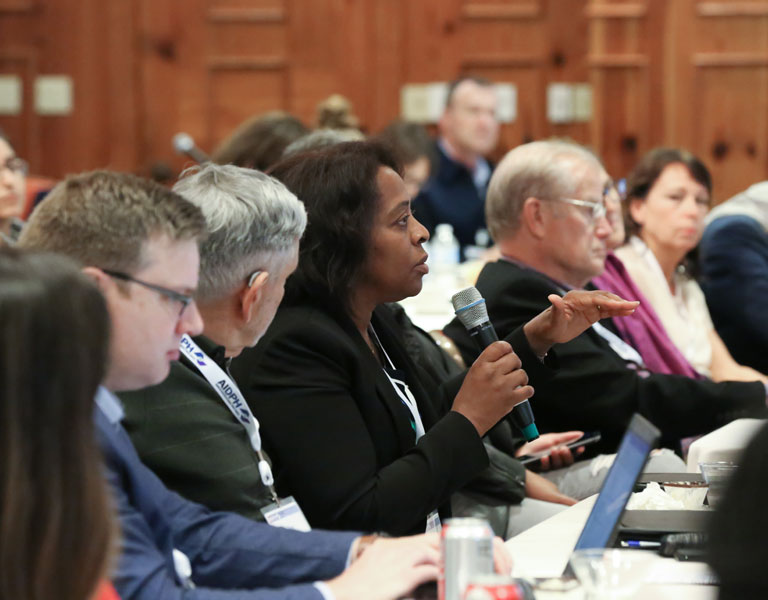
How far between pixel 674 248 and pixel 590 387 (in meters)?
1.16

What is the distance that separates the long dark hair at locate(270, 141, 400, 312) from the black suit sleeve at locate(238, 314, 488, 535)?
11 centimetres

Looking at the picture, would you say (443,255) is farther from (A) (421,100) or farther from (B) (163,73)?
(B) (163,73)

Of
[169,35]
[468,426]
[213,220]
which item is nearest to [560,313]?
[468,426]

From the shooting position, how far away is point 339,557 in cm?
178

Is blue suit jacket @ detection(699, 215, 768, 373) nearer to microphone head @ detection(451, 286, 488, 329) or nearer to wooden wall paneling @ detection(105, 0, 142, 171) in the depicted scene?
microphone head @ detection(451, 286, 488, 329)

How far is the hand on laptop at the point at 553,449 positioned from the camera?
3082 mm

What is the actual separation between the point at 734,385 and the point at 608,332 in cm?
40

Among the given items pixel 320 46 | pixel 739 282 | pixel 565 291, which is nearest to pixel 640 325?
pixel 565 291

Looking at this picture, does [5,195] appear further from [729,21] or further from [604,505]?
[729,21]

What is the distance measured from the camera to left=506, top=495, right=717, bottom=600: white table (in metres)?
1.71

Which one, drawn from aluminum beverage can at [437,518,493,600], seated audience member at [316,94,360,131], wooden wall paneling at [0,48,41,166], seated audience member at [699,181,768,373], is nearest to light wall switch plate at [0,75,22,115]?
wooden wall paneling at [0,48,41,166]

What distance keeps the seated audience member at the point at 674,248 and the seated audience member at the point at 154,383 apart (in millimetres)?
2523

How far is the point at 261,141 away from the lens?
15.2ft

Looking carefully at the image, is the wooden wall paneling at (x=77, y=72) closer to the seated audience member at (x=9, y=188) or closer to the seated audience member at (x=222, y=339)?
the seated audience member at (x=9, y=188)
